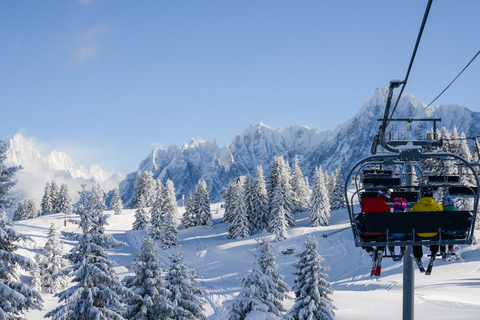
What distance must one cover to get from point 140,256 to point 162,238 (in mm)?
39025

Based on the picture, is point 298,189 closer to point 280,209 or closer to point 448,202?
point 280,209

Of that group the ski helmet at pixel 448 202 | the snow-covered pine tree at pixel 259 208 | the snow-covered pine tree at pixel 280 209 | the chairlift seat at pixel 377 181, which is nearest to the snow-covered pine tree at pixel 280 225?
the snow-covered pine tree at pixel 280 209

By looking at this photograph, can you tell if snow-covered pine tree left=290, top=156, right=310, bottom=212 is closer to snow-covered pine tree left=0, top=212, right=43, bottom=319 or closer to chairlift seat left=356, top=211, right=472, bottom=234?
snow-covered pine tree left=0, top=212, right=43, bottom=319

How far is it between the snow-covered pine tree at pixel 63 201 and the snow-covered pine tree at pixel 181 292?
77.1 meters

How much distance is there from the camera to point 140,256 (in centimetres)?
1936

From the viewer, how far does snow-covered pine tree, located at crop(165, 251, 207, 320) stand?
19.2 metres

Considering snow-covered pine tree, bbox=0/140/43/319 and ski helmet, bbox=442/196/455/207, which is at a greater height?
ski helmet, bbox=442/196/455/207

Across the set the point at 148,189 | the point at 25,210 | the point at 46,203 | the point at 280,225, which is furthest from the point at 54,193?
the point at 280,225

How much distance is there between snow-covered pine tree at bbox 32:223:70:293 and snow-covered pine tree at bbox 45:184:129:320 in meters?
27.1

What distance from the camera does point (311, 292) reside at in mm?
19812

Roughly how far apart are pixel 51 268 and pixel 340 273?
33.4 metres

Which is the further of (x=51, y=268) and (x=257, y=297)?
(x=51, y=268)

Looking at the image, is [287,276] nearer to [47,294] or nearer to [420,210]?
[47,294]

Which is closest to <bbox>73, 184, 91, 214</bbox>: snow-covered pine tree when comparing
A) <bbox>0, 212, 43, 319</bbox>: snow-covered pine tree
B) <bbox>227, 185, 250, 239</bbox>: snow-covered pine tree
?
<bbox>0, 212, 43, 319</bbox>: snow-covered pine tree
